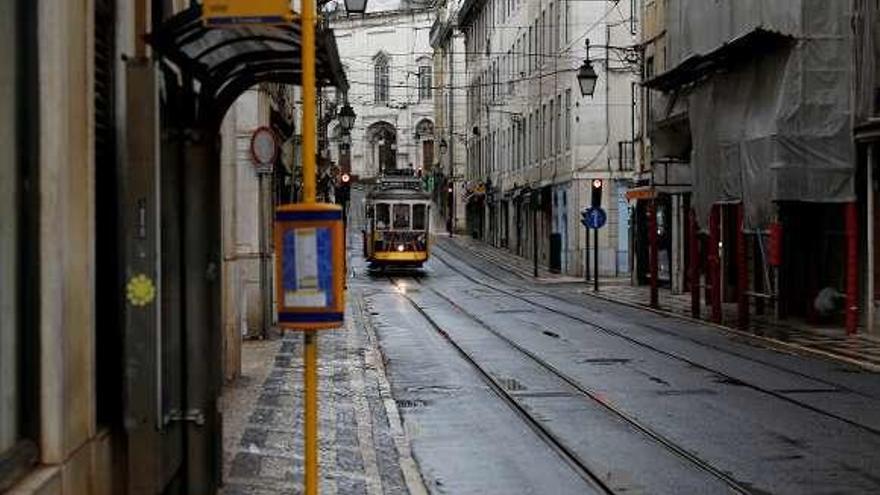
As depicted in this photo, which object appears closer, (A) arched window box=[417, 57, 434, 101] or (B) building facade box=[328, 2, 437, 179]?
(A) arched window box=[417, 57, 434, 101]

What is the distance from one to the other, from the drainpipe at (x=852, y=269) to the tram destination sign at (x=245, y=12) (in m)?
16.4

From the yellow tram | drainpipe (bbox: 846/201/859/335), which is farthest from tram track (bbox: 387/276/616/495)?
the yellow tram

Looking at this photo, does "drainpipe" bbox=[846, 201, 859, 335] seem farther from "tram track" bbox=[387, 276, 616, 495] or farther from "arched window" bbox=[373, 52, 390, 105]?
"arched window" bbox=[373, 52, 390, 105]

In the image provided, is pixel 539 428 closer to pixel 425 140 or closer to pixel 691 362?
pixel 691 362

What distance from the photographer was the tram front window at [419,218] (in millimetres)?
49219

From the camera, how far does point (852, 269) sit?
2189 cm

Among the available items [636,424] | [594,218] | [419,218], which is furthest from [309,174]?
[419,218]

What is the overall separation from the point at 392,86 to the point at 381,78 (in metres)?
1.26

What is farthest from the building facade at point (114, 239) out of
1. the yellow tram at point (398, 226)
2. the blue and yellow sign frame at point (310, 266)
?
the yellow tram at point (398, 226)

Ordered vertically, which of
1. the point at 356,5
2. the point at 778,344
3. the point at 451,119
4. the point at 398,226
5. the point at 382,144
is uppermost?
the point at 451,119

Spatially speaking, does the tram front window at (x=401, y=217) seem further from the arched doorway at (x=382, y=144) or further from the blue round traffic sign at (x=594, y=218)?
the arched doorway at (x=382, y=144)

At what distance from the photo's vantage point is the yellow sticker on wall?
763 cm

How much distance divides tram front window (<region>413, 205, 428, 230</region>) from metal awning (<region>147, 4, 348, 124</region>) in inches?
1548

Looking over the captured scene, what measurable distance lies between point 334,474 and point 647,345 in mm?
11861
